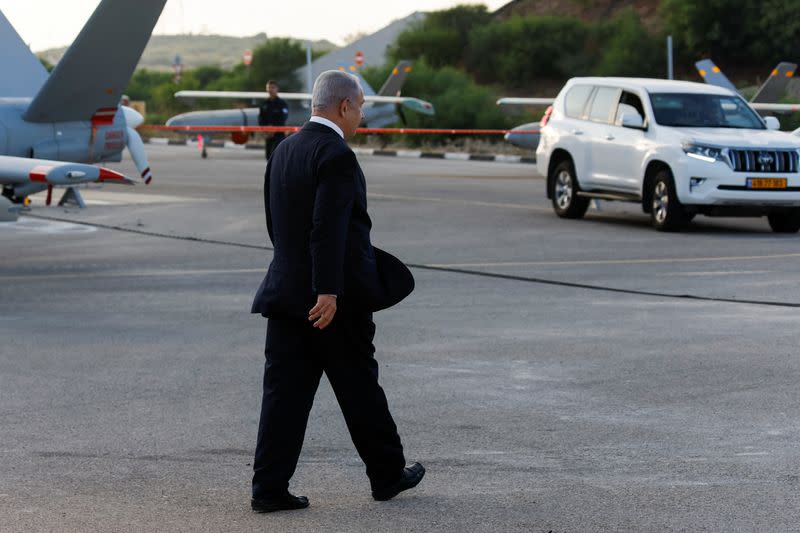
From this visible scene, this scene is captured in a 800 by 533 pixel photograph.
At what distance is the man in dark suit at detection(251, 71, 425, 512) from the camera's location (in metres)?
6.13

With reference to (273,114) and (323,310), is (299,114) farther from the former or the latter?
(323,310)

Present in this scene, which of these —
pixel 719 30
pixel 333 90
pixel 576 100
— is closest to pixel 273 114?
pixel 576 100

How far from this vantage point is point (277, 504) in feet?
20.3

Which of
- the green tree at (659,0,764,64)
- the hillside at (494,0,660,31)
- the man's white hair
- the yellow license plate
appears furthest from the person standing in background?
the hillside at (494,0,660,31)

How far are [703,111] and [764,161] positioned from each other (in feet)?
5.77

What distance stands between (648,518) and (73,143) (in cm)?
1275

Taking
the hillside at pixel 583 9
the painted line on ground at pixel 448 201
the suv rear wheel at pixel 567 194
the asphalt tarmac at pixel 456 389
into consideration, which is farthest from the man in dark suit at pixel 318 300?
the hillside at pixel 583 9

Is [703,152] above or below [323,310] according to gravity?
below

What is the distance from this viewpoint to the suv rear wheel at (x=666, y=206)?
19438 millimetres

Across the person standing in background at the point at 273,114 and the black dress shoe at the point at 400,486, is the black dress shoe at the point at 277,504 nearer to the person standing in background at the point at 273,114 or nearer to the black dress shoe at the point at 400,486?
the black dress shoe at the point at 400,486

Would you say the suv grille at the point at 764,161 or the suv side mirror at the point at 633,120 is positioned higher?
the suv side mirror at the point at 633,120

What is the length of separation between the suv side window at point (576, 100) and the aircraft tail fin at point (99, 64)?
23.3 feet

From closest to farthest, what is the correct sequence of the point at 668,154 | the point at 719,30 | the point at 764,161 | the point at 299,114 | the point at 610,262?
1. the point at 610,262
2. the point at 764,161
3. the point at 668,154
4. the point at 299,114
5. the point at 719,30

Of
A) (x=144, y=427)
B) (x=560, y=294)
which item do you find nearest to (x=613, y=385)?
(x=144, y=427)
